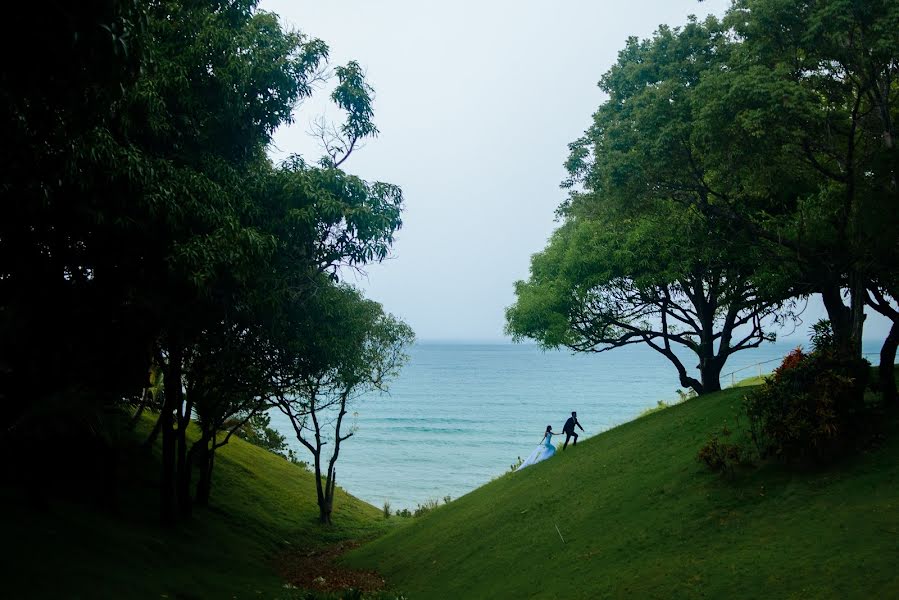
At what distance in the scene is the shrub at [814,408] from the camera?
14.8 m

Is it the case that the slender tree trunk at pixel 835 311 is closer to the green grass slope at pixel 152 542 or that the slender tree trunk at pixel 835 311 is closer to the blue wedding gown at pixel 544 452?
the blue wedding gown at pixel 544 452

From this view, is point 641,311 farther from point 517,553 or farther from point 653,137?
point 517,553

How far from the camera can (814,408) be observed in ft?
49.0

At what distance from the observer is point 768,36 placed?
653 inches

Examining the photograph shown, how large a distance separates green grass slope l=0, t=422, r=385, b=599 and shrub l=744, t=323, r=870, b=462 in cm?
1333

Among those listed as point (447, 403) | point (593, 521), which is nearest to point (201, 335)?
point (593, 521)

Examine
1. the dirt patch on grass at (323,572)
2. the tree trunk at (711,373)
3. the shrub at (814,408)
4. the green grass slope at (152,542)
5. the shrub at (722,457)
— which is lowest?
the dirt patch on grass at (323,572)

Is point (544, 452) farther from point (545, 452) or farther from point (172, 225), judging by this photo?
point (172, 225)

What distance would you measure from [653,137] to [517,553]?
13099mm

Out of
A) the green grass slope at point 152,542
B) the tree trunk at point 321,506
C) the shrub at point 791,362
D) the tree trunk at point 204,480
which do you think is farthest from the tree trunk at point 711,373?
the tree trunk at point 204,480

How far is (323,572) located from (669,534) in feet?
42.5

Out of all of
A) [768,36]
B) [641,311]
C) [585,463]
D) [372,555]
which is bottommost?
[372,555]

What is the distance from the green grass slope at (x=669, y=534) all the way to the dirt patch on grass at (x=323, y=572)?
30.7 inches

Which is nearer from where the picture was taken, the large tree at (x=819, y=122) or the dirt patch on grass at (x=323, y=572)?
the large tree at (x=819, y=122)
